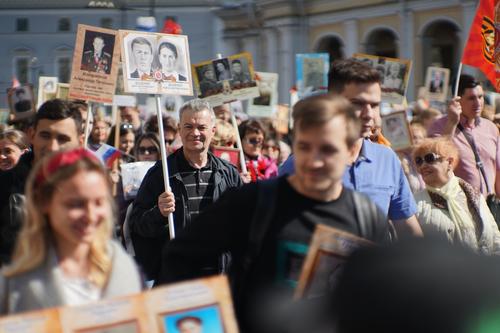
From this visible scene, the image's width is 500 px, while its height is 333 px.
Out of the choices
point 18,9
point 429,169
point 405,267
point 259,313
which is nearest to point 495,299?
point 405,267

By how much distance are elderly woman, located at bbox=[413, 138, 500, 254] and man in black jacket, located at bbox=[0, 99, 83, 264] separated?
2069 millimetres

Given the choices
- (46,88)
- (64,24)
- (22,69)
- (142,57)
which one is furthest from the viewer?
(64,24)

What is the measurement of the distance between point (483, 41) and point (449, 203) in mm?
3120

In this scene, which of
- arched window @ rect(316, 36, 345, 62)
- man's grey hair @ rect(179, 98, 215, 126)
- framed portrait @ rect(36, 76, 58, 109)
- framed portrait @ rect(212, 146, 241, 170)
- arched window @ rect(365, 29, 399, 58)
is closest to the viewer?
man's grey hair @ rect(179, 98, 215, 126)

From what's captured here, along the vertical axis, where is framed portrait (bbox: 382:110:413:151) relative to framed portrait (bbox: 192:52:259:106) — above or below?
below

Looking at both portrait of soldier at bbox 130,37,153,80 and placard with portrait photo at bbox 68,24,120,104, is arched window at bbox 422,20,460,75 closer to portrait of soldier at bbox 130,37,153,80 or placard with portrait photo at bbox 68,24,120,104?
placard with portrait photo at bbox 68,24,120,104

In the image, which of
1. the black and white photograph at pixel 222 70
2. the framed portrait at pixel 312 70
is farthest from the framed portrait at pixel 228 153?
the framed portrait at pixel 312 70

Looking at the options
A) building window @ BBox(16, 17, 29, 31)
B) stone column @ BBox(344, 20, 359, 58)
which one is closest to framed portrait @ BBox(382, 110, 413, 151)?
stone column @ BBox(344, 20, 359, 58)

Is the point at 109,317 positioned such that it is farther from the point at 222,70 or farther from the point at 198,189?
the point at 222,70

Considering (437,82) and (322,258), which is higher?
(322,258)

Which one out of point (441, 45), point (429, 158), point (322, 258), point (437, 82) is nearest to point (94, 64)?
point (429, 158)

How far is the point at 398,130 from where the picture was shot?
8.39 meters

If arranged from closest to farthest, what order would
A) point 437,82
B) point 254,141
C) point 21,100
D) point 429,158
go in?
point 429,158, point 254,141, point 21,100, point 437,82

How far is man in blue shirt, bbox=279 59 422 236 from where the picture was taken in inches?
158
